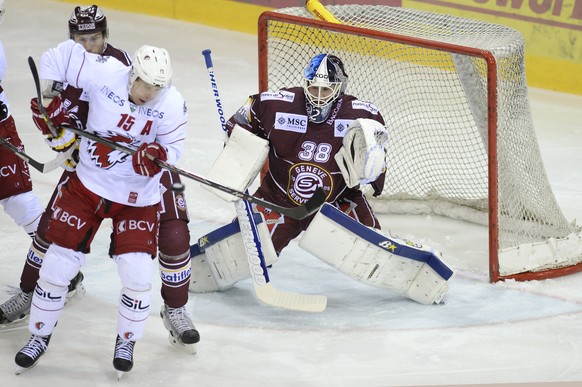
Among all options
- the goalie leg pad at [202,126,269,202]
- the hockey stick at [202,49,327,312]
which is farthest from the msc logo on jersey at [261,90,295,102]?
the hockey stick at [202,49,327,312]

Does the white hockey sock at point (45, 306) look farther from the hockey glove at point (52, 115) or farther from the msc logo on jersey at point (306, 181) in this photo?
the msc logo on jersey at point (306, 181)

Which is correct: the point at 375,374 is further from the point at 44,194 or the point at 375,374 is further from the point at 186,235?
the point at 44,194

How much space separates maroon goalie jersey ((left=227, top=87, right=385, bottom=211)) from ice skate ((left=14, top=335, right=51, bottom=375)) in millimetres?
1122

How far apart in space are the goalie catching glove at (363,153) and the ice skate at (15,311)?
1195 mm

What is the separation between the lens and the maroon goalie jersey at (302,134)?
432 cm

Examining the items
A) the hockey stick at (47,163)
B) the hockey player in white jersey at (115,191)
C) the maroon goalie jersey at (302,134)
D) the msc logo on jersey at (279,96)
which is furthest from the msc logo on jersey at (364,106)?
the hockey stick at (47,163)

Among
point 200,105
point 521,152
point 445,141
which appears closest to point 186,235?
point 521,152

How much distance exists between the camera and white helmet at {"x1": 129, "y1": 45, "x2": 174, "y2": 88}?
346 cm

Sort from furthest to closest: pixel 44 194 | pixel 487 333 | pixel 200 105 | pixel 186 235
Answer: pixel 200 105, pixel 44 194, pixel 487 333, pixel 186 235

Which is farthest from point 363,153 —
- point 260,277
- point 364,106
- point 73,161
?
point 73,161

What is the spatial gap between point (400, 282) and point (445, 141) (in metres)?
1.48

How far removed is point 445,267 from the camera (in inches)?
169

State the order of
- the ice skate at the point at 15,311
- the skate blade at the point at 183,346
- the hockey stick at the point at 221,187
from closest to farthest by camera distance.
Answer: the hockey stick at the point at 221,187, the skate blade at the point at 183,346, the ice skate at the point at 15,311

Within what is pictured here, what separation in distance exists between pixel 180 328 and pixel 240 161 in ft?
2.38
